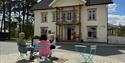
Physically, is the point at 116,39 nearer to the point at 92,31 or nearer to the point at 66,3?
the point at 92,31

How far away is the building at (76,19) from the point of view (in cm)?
3931

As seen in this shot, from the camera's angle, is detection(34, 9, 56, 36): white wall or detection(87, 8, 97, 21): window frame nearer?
detection(87, 8, 97, 21): window frame

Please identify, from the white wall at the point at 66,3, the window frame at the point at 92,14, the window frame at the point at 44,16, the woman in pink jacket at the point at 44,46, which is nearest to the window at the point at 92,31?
the window frame at the point at 92,14

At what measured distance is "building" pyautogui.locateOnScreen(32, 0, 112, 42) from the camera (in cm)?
3931

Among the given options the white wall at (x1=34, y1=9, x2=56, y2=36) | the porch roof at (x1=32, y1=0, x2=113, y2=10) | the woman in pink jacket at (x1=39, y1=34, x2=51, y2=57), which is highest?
the porch roof at (x1=32, y1=0, x2=113, y2=10)

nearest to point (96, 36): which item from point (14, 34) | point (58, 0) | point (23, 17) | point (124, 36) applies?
point (124, 36)

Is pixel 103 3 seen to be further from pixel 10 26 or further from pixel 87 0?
pixel 10 26

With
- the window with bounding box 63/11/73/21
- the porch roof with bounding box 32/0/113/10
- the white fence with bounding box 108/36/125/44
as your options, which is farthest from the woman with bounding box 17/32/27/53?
the window with bounding box 63/11/73/21

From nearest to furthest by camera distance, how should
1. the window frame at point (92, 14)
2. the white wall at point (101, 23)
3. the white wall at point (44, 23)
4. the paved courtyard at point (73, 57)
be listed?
the paved courtyard at point (73, 57)
the white wall at point (101, 23)
the window frame at point (92, 14)
the white wall at point (44, 23)

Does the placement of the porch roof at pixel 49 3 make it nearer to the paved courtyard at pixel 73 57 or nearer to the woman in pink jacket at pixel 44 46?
the paved courtyard at pixel 73 57

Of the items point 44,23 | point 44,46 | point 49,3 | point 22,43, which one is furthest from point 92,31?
point 44,46

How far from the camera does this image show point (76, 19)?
41.8 metres

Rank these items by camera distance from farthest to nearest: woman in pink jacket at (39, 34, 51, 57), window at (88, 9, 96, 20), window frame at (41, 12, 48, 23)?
window frame at (41, 12, 48, 23), window at (88, 9, 96, 20), woman in pink jacket at (39, 34, 51, 57)

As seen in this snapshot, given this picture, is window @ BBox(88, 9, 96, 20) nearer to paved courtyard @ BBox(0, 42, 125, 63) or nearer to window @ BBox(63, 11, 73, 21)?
window @ BBox(63, 11, 73, 21)
